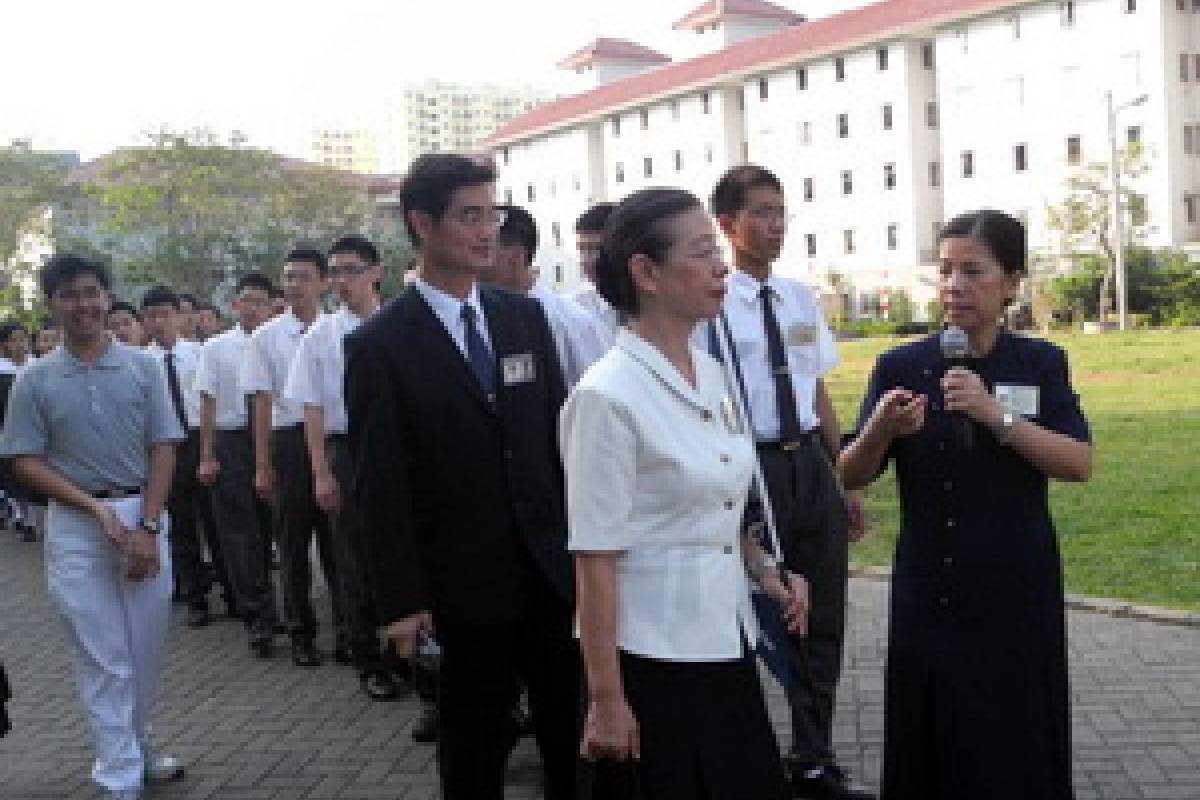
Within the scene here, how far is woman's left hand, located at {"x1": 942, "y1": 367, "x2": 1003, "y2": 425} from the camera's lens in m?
3.12

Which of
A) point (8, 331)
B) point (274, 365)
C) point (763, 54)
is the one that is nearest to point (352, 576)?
point (274, 365)

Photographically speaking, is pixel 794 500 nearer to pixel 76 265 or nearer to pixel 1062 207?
pixel 76 265

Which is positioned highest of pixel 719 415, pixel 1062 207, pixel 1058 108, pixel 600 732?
pixel 1058 108

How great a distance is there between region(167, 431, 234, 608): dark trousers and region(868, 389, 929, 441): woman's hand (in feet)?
20.9

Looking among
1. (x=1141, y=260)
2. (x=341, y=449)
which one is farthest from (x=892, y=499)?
(x=1141, y=260)

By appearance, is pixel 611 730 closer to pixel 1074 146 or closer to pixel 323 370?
pixel 323 370

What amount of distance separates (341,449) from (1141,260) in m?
38.9

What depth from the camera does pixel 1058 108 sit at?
4794 centimetres

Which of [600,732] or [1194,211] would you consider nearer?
[600,732]

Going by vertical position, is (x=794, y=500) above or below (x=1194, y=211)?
below

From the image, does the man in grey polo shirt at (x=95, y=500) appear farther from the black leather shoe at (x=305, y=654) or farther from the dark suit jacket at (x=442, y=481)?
the dark suit jacket at (x=442, y=481)

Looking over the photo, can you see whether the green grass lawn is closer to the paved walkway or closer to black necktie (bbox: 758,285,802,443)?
the paved walkway

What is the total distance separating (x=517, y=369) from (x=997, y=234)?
136cm

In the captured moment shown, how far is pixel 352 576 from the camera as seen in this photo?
21.1ft
